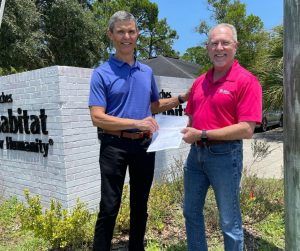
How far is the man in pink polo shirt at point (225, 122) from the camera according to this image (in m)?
2.71

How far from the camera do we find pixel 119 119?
3.08 meters

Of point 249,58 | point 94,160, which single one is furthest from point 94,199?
point 249,58

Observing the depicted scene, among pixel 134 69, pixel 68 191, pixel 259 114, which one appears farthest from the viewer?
pixel 68 191

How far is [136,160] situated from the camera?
3291 millimetres

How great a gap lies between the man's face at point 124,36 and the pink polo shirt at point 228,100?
70cm

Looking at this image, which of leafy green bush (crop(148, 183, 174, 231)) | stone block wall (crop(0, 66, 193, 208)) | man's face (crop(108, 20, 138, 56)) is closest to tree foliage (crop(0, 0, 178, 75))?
stone block wall (crop(0, 66, 193, 208))

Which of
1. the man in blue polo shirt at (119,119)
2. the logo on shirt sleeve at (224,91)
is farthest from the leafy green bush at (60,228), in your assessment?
the logo on shirt sleeve at (224,91)

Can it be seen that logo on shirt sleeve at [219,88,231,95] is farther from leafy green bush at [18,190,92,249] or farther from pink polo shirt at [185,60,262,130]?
leafy green bush at [18,190,92,249]

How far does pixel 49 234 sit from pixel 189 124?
1898mm

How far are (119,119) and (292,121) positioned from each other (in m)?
1.26

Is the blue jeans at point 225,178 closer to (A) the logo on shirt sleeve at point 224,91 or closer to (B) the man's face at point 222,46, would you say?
(A) the logo on shirt sleeve at point 224,91

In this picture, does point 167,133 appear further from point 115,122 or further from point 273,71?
point 273,71

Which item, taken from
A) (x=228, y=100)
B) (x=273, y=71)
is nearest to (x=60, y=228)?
(x=228, y=100)

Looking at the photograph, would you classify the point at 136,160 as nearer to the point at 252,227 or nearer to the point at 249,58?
the point at 252,227
